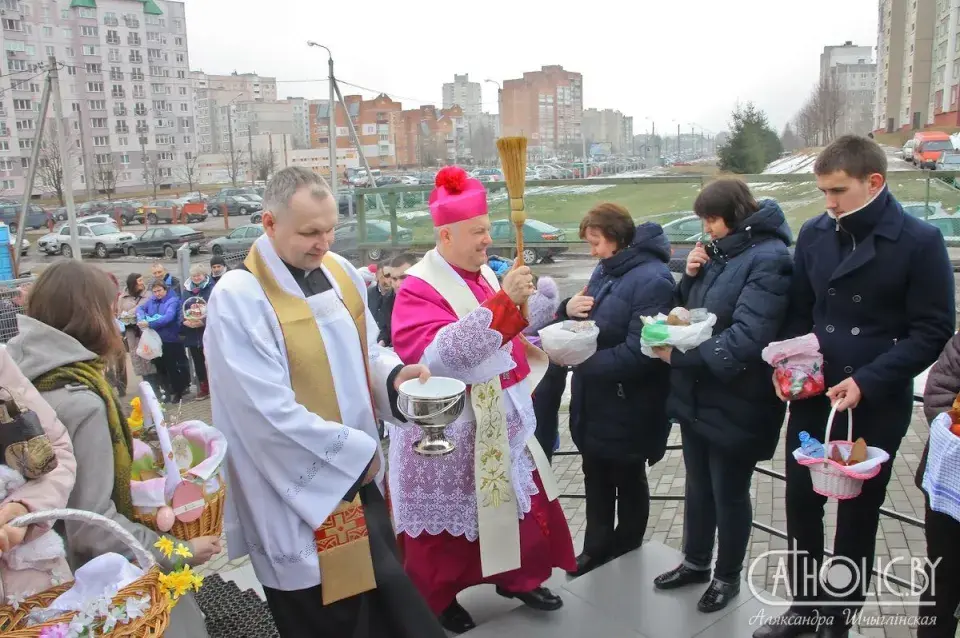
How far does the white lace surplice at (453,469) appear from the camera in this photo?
9.96 ft

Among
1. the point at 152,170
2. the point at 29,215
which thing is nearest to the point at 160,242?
the point at 29,215

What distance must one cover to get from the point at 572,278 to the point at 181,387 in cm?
599

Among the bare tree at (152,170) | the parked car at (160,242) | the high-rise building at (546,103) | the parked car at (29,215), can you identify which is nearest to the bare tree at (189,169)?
the bare tree at (152,170)

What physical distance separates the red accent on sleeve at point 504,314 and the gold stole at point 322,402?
2.15ft

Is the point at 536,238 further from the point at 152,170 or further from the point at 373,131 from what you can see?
the point at 373,131

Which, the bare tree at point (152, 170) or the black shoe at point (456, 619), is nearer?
the black shoe at point (456, 619)

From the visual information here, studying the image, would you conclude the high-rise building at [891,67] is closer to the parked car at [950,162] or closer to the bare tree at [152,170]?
the parked car at [950,162]

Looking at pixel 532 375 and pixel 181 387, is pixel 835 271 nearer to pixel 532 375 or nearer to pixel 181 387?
pixel 532 375

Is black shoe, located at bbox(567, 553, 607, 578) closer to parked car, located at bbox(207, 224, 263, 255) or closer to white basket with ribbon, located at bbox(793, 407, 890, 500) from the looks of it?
white basket with ribbon, located at bbox(793, 407, 890, 500)

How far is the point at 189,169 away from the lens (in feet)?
217

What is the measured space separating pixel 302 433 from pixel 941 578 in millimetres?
2320

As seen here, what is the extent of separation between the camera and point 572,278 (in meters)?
12.0

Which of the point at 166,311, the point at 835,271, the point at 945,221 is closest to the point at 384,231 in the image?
the point at 166,311

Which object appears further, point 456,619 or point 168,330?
point 168,330
